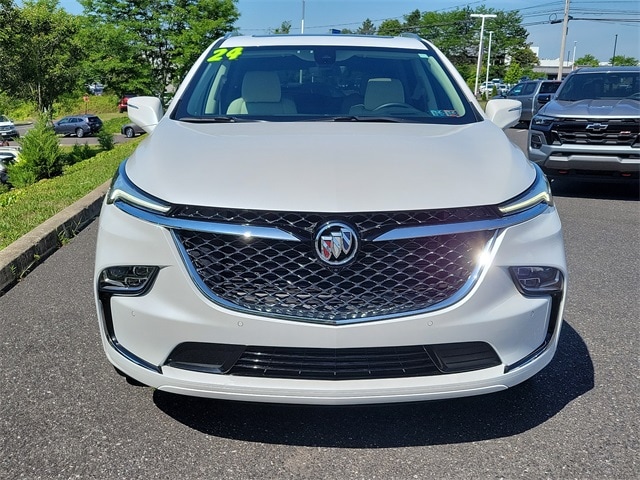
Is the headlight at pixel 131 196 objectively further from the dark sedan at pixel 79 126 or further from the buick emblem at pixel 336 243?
the dark sedan at pixel 79 126

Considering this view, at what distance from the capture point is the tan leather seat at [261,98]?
3689mm

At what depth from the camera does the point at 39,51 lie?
31234 mm

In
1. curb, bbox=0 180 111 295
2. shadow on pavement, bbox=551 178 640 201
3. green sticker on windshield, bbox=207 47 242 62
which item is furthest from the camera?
shadow on pavement, bbox=551 178 640 201

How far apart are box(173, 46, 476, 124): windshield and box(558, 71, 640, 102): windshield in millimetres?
6387

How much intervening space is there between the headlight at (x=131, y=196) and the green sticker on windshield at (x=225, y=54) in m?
1.45

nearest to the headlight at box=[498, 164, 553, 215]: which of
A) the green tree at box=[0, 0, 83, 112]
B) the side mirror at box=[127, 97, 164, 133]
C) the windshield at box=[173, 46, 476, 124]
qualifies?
the windshield at box=[173, 46, 476, 124]

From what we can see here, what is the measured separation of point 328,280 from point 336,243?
0.48ft

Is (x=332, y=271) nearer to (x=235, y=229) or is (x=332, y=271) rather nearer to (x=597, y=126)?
(x=235, y=229)

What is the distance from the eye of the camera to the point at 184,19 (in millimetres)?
28188

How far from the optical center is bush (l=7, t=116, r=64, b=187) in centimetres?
1201

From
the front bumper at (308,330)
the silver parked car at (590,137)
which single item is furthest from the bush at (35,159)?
the front bumper at (308,330)

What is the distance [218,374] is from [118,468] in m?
0.57

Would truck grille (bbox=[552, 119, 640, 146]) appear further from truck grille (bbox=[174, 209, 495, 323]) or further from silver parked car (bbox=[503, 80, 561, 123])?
silver parked car (bbox=[503, 80, 561, 123])

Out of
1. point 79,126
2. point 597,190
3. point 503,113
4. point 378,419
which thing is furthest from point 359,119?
point 79,126
